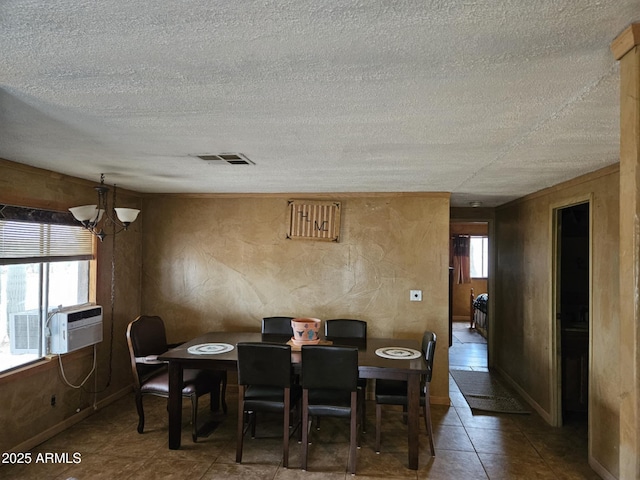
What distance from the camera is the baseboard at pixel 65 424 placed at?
3.11 m

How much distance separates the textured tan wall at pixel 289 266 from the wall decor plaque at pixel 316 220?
3.3 inches

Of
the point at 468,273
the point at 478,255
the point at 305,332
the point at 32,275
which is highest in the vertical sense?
the point at 478,255

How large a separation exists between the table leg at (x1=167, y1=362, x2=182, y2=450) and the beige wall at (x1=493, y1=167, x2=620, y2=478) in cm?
320

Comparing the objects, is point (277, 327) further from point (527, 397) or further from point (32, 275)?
point (527, 397)

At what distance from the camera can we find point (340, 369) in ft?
9.41

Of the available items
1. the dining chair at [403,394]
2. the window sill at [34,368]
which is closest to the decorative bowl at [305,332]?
the dining chair at [403,394]

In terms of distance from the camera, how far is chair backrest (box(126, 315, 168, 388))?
11.3ft

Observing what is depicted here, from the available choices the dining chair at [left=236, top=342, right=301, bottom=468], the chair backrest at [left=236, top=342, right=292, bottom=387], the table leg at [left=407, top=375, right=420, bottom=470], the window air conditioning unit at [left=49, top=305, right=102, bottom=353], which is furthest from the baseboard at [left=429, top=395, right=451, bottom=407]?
the window air conditioning unit at [left=49, top=305, right=102, bottom=353]

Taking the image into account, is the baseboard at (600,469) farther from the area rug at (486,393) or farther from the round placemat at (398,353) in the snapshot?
the round placemat at (398,353)

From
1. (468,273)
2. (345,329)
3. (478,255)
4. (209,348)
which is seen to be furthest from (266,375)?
(478,255)

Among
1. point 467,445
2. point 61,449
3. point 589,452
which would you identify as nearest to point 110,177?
point 61,449

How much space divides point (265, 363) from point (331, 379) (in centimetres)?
50

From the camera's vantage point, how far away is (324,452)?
3.17m

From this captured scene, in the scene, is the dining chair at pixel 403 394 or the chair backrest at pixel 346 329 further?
the chair backrest at pixel 346 329
